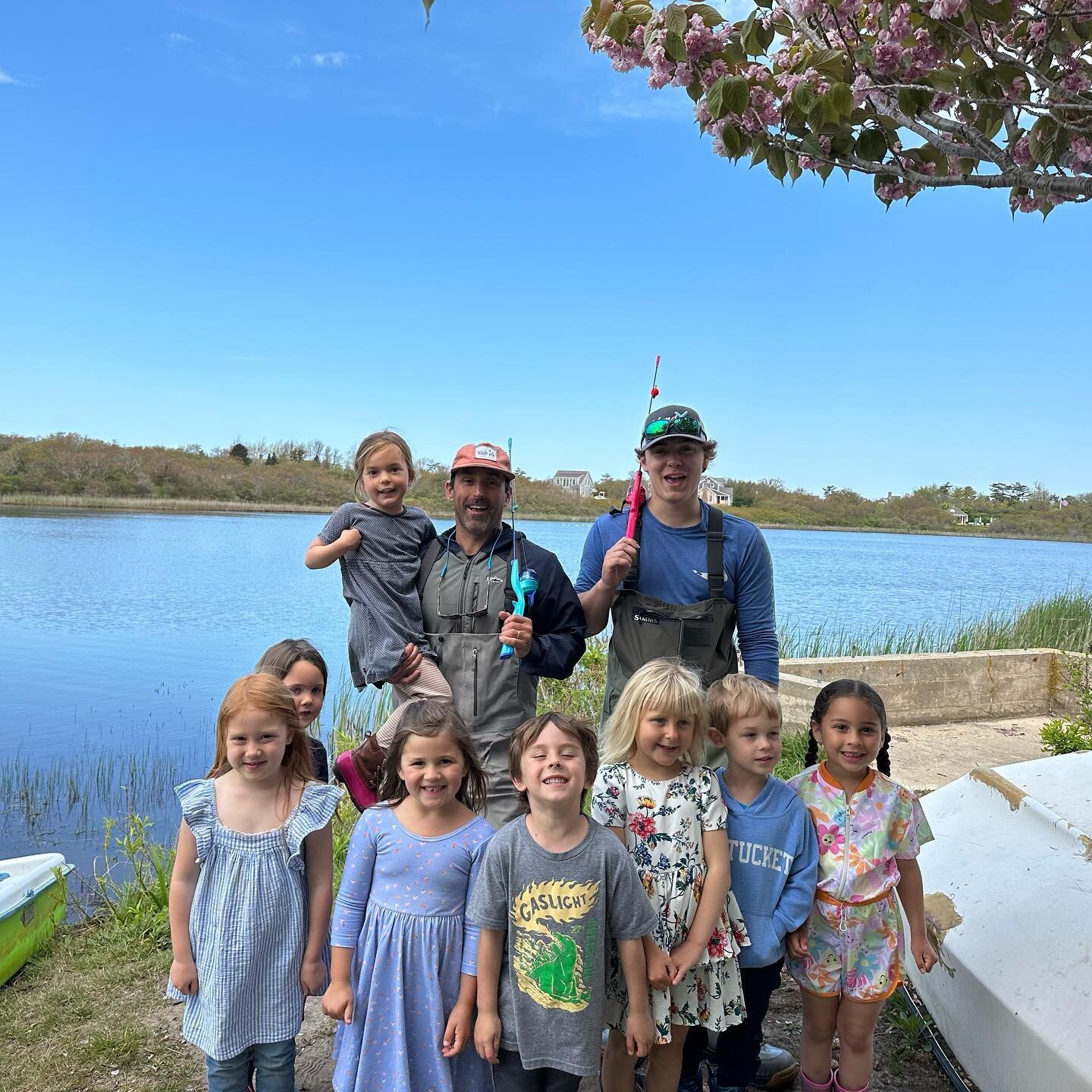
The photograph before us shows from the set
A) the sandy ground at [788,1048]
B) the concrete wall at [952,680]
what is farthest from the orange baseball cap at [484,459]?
the concrete wall at [952,680]

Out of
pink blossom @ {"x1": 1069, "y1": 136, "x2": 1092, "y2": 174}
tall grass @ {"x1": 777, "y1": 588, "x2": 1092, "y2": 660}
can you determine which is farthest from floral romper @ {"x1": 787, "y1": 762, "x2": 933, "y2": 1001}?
tall grass @ {"x1": 777, "y1": 588, "x2": 1092, "y2": 660}

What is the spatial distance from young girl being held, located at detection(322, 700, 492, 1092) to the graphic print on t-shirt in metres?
0.15

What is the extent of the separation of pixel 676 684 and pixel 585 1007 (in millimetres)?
863

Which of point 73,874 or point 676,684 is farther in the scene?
point 73,874

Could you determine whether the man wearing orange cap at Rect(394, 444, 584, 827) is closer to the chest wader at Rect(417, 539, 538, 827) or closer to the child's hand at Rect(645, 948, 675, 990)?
the chest wader at Rect(417, 539, 538, 827)

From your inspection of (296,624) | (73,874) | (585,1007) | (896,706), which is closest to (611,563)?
(585,1007)

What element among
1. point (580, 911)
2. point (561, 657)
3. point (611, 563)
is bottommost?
point (580, 911)

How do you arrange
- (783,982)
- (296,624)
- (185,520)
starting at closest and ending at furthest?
(783,982) < (296,624) < (185,520)

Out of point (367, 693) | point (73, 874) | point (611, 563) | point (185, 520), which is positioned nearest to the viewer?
point (611, 563)

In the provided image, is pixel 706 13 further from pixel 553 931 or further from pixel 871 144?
pixel 553 931

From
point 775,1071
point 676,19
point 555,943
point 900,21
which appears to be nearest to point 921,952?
point 775,1071

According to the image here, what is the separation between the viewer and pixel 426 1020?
2.24 m

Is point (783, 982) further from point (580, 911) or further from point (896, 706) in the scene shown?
point (896, 706)

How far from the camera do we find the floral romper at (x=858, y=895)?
2512 mm
